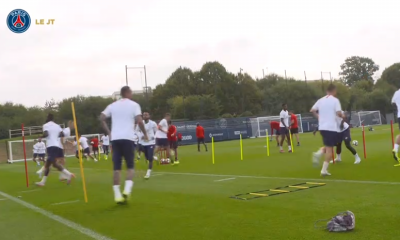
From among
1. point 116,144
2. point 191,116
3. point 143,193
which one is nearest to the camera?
point 116,144

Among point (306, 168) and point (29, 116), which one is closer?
point (306, 168)

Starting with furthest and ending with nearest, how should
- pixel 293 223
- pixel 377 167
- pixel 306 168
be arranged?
1. pixel 306 168
2. pixel 377 167
3. pixel 293 223

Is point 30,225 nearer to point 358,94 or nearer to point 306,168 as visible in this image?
point 306,168

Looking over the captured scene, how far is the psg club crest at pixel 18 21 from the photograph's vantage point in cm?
1927

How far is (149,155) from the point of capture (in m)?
13.4

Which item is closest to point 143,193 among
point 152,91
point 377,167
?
point 377,167

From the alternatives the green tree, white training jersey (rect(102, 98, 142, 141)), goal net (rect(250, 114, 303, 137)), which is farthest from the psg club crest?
the green tree

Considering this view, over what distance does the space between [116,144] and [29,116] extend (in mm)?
64302

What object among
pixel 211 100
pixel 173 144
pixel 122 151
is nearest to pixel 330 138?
pixel 122 151

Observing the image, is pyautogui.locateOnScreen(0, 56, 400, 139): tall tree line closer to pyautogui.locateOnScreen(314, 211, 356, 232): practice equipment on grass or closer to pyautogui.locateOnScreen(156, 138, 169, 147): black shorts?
pyautogui.locateOnScreen(156, 138, 169, 147): black shorts

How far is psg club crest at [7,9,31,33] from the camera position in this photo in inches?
758

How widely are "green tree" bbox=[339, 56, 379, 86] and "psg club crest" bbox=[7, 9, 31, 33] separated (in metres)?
116

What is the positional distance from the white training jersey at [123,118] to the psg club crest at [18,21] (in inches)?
514

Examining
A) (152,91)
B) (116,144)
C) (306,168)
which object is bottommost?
(306,168)
